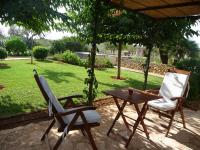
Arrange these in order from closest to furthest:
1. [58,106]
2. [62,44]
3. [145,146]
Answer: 1. [58,106]
2. [145,146]
3. [62,44]

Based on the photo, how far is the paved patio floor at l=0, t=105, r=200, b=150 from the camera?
12.4 ft

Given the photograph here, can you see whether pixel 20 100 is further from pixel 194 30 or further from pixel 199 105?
pixel 194 30

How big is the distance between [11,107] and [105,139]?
9.32 feet

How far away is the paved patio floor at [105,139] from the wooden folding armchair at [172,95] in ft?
0.82

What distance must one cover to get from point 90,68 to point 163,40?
5740mm

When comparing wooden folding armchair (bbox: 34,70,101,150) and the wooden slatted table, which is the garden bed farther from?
the wooden slatted table

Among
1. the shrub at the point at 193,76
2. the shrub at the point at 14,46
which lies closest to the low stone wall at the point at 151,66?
the shrub at the point at 193,76

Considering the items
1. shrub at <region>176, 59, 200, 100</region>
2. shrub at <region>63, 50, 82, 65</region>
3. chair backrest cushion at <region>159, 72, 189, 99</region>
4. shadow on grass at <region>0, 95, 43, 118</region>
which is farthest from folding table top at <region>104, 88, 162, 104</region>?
shrub at <region>63, 50, 82, 65</region>

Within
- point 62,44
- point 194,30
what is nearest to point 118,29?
point 194,30

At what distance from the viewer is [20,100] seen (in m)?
6.18

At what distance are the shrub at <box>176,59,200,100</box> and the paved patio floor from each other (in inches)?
98.0

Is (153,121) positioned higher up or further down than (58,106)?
further down

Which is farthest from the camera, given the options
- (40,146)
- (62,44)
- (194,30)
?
(62,44)

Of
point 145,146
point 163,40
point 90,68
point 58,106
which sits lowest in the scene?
point 145,146
